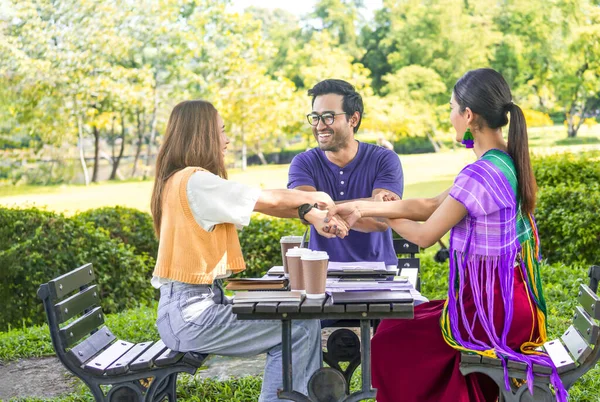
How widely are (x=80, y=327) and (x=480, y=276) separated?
150 cm

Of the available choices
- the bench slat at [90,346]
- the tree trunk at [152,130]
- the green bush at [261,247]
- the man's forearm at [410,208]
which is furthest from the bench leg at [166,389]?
the tree trunk at [152,130]

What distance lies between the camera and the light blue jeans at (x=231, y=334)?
2797mm

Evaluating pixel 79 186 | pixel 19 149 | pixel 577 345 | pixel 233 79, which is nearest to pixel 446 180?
pixel 233 79

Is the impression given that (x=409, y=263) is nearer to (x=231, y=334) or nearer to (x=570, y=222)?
(x=231, y=334)

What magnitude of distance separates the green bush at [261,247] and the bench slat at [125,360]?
357 centimetres

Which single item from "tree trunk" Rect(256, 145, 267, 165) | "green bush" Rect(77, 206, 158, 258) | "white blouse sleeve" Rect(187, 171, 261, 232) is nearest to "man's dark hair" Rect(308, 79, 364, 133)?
"white blouse sleeve" Rect(187, 171, 261, 232)

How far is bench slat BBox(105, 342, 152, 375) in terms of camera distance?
2.88 meters

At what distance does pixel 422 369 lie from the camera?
2.75 metres

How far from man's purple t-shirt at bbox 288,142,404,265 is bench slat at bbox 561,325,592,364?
3.58 ft

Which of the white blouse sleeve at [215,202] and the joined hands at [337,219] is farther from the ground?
the white blouse sleeve at [215,202]

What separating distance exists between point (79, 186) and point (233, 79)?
142 inches

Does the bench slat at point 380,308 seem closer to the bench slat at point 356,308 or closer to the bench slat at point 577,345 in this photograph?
the bench slat at point 356,308

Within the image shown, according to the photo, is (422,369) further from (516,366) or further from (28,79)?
(28,79)

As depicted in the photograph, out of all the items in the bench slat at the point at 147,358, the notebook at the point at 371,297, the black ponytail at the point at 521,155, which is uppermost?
the black ponytail at the point at 521,155
